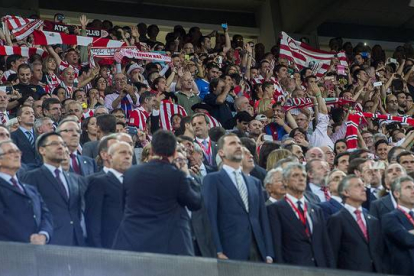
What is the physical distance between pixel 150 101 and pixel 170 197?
5.39m

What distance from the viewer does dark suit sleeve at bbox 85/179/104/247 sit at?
25.5ft

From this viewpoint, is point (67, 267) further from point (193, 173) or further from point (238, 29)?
point (238, 29)

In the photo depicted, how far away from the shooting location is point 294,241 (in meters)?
8.21

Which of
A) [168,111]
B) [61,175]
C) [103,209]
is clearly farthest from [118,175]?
[168,111]

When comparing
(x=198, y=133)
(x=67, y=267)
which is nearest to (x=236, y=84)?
(x=198, y=133)

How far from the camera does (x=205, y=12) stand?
22.5 metres

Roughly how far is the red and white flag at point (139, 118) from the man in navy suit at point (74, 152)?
334 cm

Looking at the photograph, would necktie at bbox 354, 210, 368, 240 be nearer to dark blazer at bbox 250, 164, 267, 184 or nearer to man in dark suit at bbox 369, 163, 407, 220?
man in dark suit at bbox 369, 163, 407, 220

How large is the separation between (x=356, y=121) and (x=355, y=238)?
564 centimetres

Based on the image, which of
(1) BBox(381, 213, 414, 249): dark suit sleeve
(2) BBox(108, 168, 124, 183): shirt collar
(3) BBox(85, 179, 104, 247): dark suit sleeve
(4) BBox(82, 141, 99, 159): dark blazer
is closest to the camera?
(3) BBox(85, 179, 104, 247): dark suit sleeve

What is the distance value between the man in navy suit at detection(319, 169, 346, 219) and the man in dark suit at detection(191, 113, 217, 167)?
145cm

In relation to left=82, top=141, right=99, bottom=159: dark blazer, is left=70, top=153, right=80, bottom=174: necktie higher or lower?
lower

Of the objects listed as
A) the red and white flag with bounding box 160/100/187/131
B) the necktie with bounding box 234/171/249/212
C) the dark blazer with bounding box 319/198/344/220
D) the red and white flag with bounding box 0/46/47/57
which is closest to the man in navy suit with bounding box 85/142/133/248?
the necktie with bounding box 234/171/249/212

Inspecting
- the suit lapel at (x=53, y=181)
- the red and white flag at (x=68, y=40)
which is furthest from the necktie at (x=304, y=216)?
the red and white flag at (x=68, y=40)
